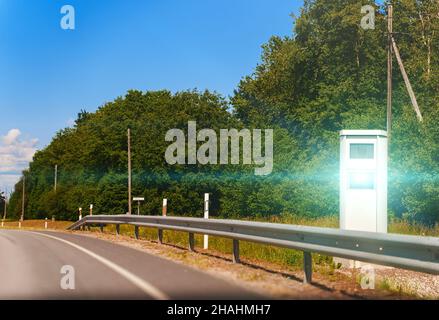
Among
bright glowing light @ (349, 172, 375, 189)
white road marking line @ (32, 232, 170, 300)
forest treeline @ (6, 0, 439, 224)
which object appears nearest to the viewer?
white road marking line @ (32, 232, 170, 300)

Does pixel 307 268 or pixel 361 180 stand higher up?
pixel 361 180

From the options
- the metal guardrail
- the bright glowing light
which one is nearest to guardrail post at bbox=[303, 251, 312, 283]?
the metal guardrail

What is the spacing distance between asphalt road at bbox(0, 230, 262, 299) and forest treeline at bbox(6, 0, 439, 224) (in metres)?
20.1

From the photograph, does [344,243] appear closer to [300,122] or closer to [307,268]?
[307,268]

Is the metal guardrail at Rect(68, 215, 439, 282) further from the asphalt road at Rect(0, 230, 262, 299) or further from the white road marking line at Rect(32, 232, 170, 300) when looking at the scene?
the white road marking line at Rect(32, 232, 170, 300)

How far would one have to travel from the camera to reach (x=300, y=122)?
5612cm

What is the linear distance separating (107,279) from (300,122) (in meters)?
47.7

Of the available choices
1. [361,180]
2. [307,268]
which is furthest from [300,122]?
[307,268]

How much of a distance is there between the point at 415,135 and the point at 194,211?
42840 mm

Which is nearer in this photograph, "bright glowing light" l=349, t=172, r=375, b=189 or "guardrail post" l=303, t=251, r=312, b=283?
"guardrail post" l=303, t=251, r=312, b=283

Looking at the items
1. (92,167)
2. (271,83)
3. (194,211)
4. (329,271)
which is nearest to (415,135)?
(329,271)

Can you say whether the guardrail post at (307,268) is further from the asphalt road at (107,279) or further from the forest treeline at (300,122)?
the forest treeline at (300,122)

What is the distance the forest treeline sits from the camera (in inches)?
1284

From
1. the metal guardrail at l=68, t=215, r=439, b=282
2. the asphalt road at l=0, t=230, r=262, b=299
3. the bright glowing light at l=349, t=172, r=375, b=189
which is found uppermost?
the bright glowing light at l=349, t=172, r=375, b=189
